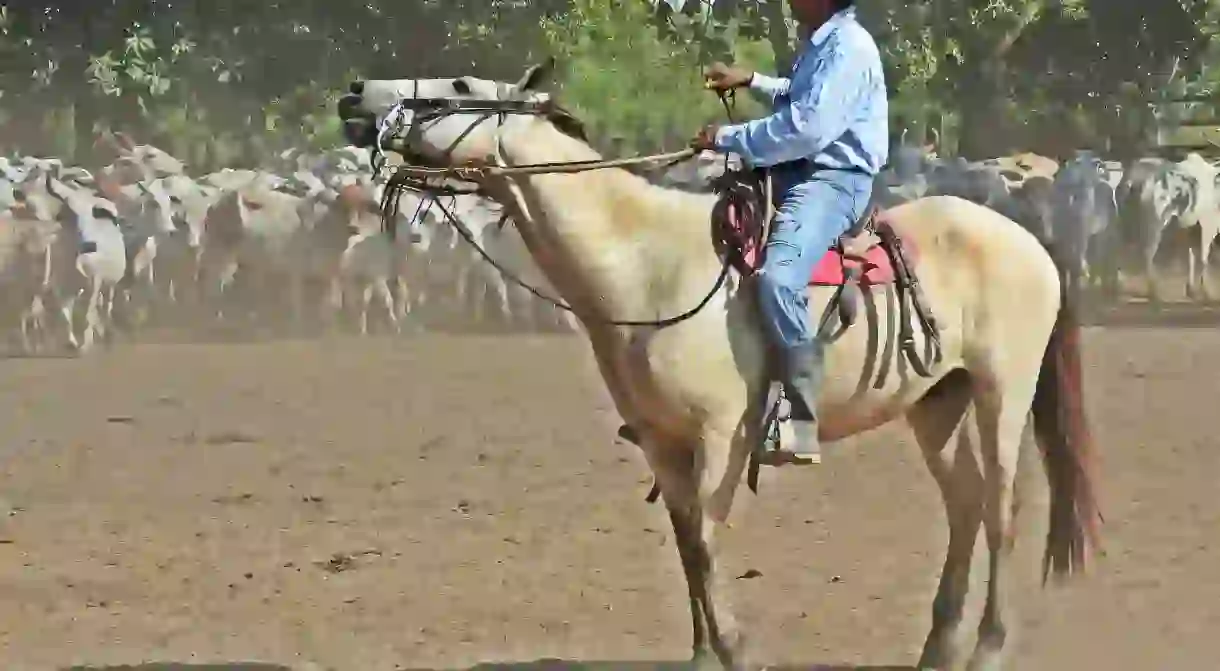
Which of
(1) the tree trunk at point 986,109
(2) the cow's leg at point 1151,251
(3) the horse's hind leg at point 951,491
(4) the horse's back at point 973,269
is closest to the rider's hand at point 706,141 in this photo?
(4) the horse's back at point 973,269

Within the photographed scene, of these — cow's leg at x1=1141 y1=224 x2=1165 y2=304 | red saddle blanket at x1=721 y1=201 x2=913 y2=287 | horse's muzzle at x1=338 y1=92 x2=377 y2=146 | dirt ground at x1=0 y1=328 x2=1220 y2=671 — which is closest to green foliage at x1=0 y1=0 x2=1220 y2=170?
cow's leg at x1=1141 y1=224 x2=1165 y2=304

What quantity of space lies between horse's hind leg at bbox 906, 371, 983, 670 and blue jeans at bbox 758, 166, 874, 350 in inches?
40.9

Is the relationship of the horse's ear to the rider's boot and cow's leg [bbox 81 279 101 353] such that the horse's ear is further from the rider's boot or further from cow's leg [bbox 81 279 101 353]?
cow's leg [bbox 81 279 101 353]

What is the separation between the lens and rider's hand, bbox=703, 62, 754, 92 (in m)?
5.71

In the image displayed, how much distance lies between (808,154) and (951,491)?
5.40 feet

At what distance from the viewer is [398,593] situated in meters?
7.29

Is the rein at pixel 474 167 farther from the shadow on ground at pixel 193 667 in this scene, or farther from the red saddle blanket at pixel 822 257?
the shadow on ground at pixel 193 667

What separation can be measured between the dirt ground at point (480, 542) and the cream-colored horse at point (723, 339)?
1.92 feet

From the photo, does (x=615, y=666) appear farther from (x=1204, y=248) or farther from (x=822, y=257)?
(x=1204, y=248)

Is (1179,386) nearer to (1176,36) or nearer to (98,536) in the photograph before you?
(98,536)

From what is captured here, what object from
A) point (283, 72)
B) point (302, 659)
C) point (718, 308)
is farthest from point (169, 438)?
point (283, 72)

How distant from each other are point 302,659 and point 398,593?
937 mm

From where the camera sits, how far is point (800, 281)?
5.56 m

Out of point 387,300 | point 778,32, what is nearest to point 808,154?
point 387,300
